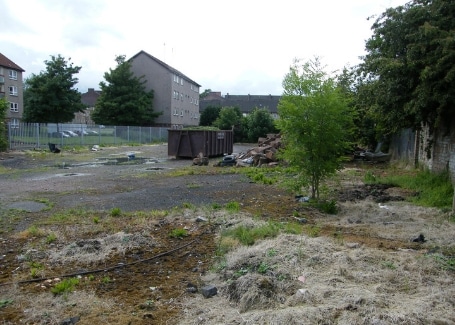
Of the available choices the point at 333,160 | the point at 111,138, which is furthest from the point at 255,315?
the point at 111,138

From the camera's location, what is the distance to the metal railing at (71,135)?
84.7 feet

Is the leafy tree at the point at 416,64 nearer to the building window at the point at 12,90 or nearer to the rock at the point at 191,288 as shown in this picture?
the rock at the point at 191,288

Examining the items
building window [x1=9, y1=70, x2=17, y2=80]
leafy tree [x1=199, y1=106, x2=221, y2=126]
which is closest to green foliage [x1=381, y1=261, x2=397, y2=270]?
building window [x1=9, y1=70, x2=17, y2=80]

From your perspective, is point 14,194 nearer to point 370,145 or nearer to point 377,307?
point 377,307

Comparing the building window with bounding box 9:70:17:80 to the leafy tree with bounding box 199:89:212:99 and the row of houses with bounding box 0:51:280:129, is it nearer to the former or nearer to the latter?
the row of houses with bounding box 0:51:280:129

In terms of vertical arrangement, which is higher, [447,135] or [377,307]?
[447,135]

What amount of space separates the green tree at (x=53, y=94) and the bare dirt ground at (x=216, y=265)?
33404mm

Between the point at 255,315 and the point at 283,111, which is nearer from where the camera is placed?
the point at 255,315

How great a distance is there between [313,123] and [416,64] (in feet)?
13.1

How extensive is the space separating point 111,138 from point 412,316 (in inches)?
1328

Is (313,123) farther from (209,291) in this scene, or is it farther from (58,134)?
(58,134)

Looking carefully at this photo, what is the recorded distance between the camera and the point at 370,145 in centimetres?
2577

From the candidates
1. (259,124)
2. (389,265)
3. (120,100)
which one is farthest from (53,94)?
(389,265)

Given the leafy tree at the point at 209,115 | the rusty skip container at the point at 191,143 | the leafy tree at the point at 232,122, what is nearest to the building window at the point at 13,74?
the leafy tree at the point at 209,115
